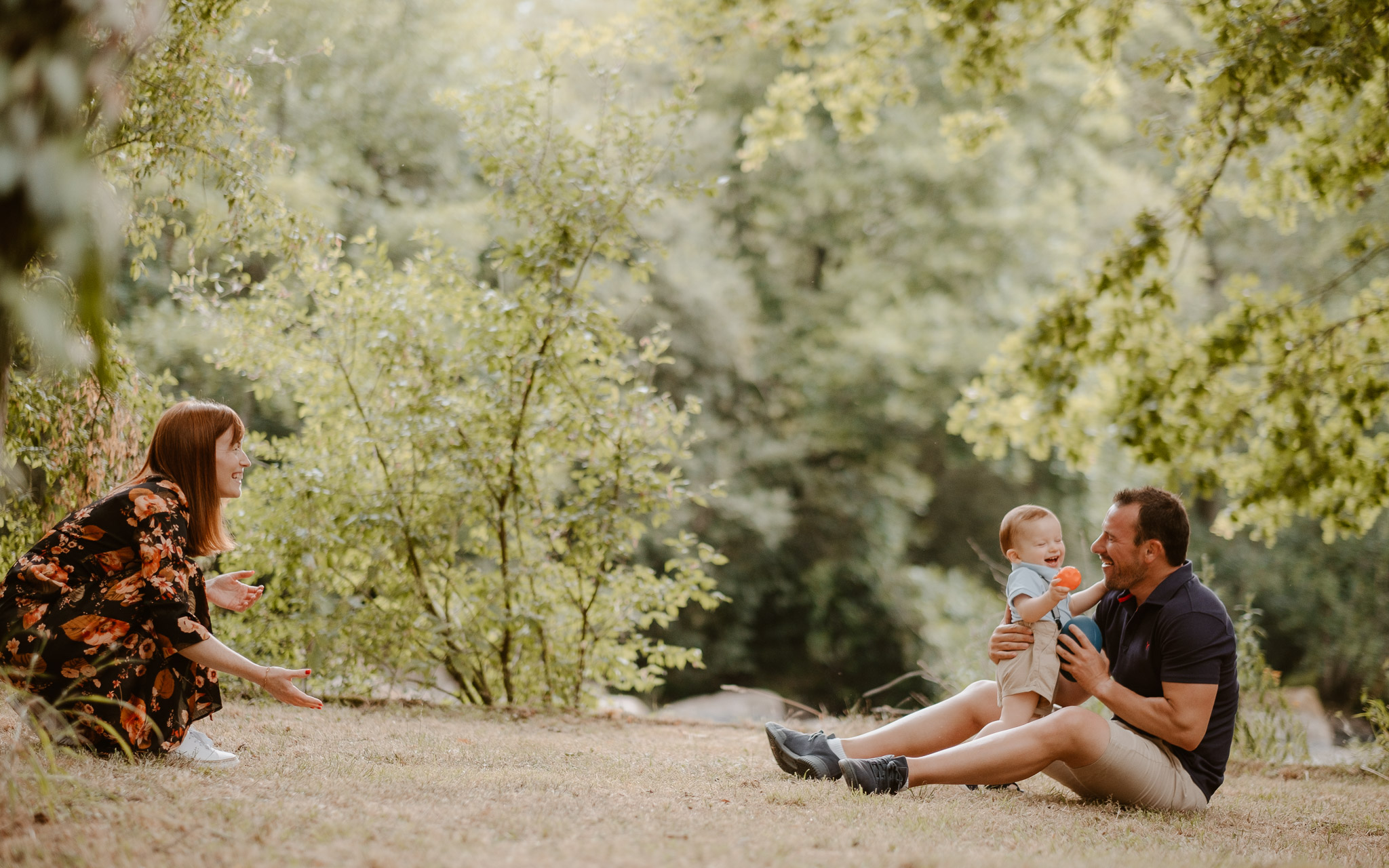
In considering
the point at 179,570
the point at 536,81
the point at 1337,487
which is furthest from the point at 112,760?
the point at 1337,487

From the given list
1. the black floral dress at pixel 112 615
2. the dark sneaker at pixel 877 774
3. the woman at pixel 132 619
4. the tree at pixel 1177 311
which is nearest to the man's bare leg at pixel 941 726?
the dark sneaker at pixel 877 774

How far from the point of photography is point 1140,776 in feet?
10.2

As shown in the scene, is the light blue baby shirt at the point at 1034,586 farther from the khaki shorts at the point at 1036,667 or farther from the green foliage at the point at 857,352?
the green foliage at the point at 857,352

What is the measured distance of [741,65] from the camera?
48.3 feet

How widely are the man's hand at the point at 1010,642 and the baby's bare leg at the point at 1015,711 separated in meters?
0.14

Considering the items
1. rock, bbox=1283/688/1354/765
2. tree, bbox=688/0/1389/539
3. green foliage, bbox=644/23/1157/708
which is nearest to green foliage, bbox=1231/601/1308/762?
tree, bbox=688/0/1389/539

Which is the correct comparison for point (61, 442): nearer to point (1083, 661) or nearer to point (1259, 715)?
point (1083, 661)

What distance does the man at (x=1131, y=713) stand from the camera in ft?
10.1

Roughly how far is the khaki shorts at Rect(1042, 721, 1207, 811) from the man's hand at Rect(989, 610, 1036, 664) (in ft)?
1.23

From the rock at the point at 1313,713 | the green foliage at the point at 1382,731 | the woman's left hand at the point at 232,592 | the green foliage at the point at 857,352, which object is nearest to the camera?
the woman's left hand at the point at 232,592

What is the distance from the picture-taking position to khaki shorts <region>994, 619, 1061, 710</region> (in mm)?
3383

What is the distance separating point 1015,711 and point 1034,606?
1.33ft

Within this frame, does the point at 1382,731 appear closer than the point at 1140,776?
No

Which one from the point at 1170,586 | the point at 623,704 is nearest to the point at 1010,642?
the point at 1170,586
